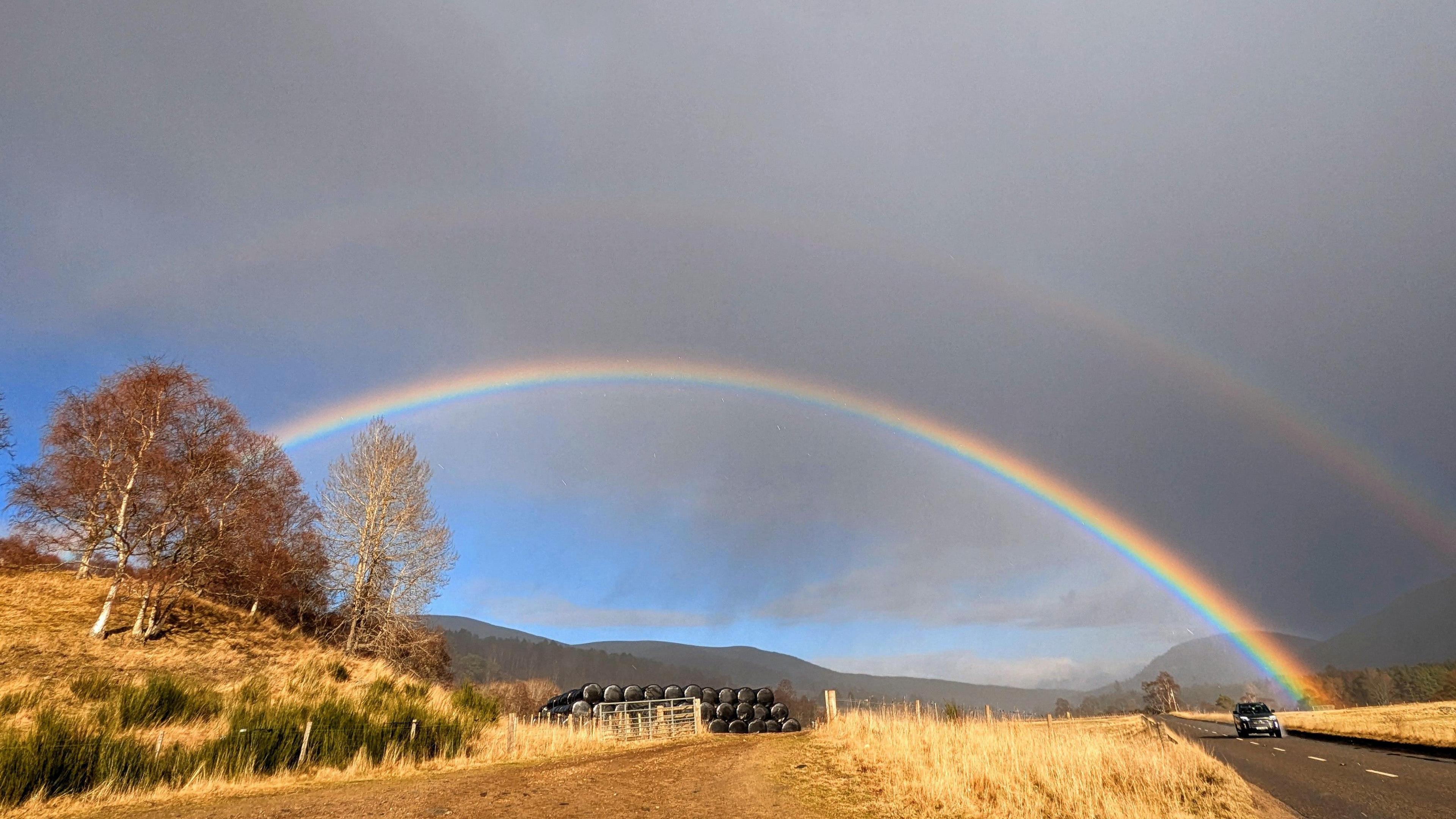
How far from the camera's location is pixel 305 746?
52.7 ft

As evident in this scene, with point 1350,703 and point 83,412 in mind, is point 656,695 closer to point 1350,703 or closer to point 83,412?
point 83,412

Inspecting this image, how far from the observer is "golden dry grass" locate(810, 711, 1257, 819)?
10.9 meters

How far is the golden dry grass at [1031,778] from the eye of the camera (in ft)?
35.9

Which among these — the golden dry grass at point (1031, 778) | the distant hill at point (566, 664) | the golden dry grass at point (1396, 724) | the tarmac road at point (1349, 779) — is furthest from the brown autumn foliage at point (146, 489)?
the distant hill at point (566, 664)

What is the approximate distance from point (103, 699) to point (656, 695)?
25944 millimetres

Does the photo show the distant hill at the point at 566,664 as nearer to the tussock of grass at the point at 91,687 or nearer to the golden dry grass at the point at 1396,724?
the golden dry grass at the point at 1396,724

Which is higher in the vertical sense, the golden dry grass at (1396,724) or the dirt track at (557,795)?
the golden dry grass at (1396,724)

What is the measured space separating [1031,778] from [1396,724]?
2983cm

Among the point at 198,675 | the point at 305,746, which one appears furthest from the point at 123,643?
the point at 305,746

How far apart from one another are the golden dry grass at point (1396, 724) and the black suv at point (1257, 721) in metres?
2.18

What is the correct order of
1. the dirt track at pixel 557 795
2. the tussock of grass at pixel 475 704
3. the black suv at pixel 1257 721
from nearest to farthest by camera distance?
1. the dirt track at pixel 557 795
2. the tussock of grass at pixel 475 704
3. the black suv at pixel 1257 721

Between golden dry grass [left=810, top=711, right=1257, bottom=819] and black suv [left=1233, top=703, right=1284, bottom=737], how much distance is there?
23.4m

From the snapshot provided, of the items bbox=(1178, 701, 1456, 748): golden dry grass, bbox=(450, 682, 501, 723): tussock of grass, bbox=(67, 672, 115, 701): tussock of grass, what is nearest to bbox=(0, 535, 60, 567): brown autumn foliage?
bbox=(67, 672, 115, 701): tussock of grass

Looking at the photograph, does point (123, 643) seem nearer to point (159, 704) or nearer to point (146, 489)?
point (146, 489)
